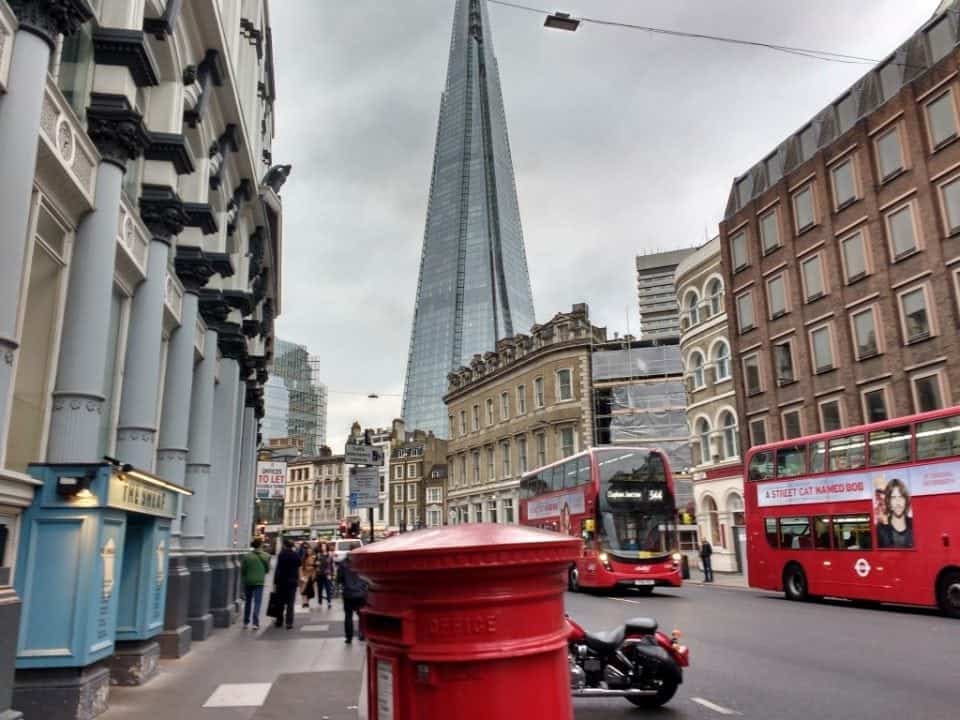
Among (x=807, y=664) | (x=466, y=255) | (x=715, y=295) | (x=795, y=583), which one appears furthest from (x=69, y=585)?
(x=466, y=255)

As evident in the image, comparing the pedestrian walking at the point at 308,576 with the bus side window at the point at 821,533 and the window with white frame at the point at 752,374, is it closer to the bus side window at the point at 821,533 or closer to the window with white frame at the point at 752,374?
the bus side window at the point at 821,533

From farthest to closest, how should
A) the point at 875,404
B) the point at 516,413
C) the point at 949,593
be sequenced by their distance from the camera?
the point at 516,413, the point at 875,404, the point at 949,593

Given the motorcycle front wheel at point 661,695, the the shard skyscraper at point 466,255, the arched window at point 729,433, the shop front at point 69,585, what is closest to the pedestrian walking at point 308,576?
the shop front at point 69,585

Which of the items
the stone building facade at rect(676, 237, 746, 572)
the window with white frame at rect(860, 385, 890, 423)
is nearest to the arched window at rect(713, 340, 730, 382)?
the stone building facade at rect(676, 237, 746, 572)

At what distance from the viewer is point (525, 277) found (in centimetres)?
15200

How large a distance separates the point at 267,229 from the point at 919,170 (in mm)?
22761

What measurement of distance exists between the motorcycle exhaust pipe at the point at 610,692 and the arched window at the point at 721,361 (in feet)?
106

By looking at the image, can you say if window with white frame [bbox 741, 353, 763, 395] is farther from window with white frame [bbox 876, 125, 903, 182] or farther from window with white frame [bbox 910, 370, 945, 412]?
window with white frame [bbox 876, 125, 903, 182]

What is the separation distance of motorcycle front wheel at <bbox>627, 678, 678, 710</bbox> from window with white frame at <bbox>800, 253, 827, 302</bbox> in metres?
28.2

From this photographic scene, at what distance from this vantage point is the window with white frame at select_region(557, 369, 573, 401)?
5056 centimetres

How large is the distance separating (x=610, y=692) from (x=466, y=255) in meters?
136

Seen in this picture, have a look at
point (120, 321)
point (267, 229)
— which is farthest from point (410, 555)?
point (267, 229)

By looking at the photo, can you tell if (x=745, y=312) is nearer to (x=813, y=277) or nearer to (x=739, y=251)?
(x=739, y=251)

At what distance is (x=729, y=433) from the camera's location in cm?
3847
